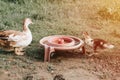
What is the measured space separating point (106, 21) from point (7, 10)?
3367mm

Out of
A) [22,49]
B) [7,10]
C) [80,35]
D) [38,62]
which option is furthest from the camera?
[7,10]

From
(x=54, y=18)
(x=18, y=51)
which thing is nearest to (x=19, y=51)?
(x=18, y=51)

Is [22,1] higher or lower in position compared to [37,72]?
higher

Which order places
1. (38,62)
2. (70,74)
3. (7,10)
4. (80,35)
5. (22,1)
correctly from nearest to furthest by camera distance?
(70,74) < (38,62) < (80,35) < (7,10) < (22,1)

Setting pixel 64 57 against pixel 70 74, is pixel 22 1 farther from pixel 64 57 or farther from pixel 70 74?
pixel 70 74

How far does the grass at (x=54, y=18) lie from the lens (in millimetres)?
9662

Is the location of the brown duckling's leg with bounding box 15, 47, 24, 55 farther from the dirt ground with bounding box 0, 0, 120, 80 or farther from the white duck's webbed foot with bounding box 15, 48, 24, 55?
the dirt ground with bounding box 0, 0, 120, 80

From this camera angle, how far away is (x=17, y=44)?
785 cm

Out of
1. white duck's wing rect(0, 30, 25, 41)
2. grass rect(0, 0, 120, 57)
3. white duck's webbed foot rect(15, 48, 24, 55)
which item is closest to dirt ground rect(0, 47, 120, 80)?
white duck's webbed foot rect(15, 48, 24, 55)

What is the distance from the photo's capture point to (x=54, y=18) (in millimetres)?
10930

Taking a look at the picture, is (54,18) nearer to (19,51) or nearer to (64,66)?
(19,51)

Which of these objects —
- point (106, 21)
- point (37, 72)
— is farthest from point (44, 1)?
point (37, 72)

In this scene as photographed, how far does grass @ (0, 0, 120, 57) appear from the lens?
31.7 feet

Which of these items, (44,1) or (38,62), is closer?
(38,62)
